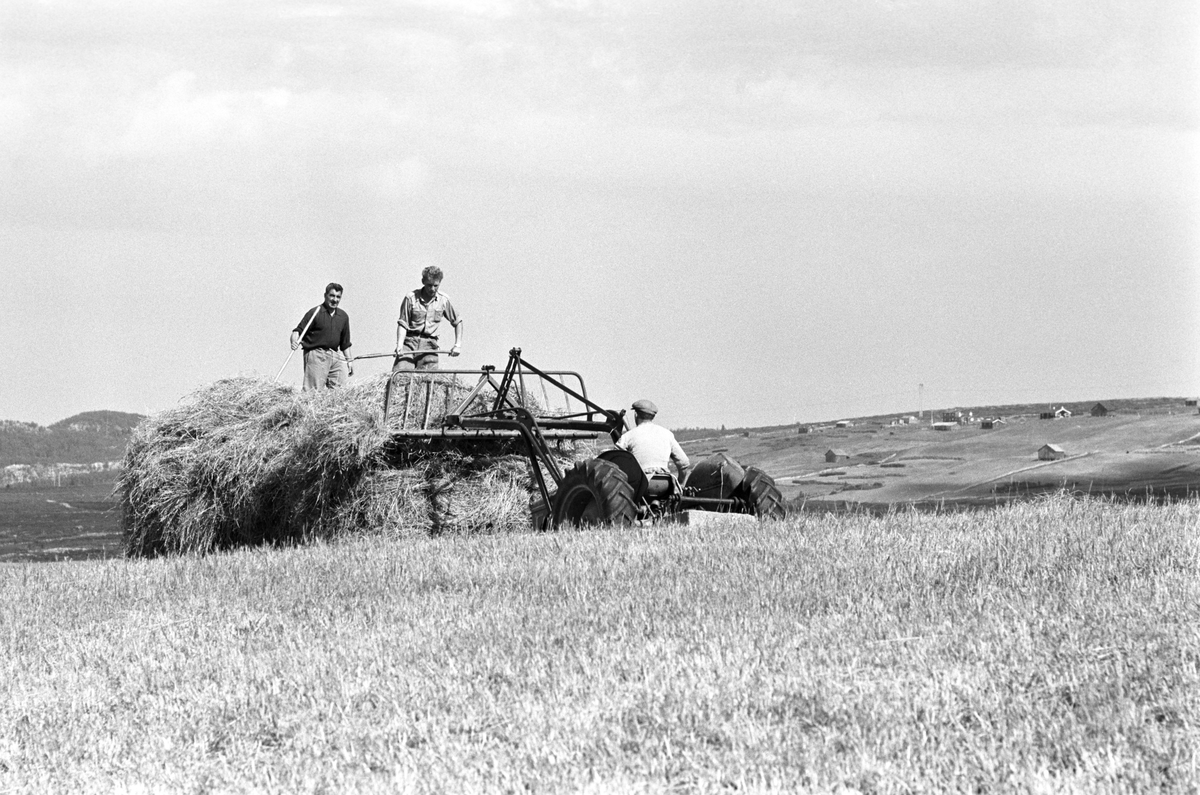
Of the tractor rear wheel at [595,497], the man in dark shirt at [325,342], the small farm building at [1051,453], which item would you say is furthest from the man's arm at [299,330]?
the small farm building at [1051,453]

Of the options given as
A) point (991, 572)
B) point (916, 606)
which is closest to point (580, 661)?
point (916, 606)

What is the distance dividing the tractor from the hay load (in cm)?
14

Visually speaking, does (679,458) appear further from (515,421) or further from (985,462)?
(985,462)

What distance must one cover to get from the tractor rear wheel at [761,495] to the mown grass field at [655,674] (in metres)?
2.48

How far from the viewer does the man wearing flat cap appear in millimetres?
12508

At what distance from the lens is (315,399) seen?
14875 mm

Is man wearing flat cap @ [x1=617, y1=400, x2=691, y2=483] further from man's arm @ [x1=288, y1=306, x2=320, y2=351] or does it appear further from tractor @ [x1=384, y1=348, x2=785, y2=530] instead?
man's arm @ [x1=288, y1=306, x2=320, y2=351]

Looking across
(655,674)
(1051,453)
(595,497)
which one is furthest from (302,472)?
(1051,453)

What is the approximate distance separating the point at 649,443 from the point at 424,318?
4.03m

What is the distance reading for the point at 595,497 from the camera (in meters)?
12.1

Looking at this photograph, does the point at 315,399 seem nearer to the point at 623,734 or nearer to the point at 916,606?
the point at 916,606

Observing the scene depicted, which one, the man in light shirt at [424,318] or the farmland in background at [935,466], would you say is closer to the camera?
the man in light shirt at [424,318]

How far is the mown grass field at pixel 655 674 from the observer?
4.99 m

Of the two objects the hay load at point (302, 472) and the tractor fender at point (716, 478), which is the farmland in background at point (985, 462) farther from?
the hay load at point (302, 472)
